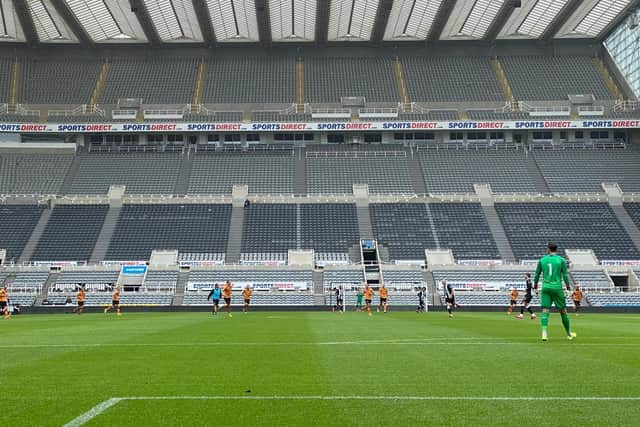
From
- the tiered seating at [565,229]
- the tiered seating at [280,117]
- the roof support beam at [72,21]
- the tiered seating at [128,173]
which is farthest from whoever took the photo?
the tiered seating at [280,117]

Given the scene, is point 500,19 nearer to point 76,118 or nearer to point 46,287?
point 76,118

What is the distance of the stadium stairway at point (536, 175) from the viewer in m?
55.9

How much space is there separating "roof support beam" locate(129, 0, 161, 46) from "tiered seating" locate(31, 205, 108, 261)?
17.0 meters

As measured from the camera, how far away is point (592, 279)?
4609cm

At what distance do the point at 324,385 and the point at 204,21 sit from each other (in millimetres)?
56164

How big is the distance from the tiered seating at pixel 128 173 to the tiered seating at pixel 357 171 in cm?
1273

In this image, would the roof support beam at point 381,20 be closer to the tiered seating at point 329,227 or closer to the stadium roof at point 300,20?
the stadium roof at point 300,20

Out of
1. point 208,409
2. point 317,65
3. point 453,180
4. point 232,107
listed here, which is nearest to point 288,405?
point 208,409

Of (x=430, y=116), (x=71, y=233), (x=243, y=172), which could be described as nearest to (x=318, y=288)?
(x=243, y=172)

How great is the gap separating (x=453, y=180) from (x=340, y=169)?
33.3 ft

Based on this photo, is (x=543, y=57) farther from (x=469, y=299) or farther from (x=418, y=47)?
(x=469, y=299)

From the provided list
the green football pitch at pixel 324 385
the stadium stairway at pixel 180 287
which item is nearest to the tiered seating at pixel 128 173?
the stadium stairway at pixel 180 287

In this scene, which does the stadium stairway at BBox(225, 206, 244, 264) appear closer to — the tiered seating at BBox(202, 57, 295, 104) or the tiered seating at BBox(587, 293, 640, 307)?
the tiered seating at BBox(202, 57, 295, 104)

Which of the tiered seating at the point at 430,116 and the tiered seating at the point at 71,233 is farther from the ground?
the tiered seating at the point at 430,116
